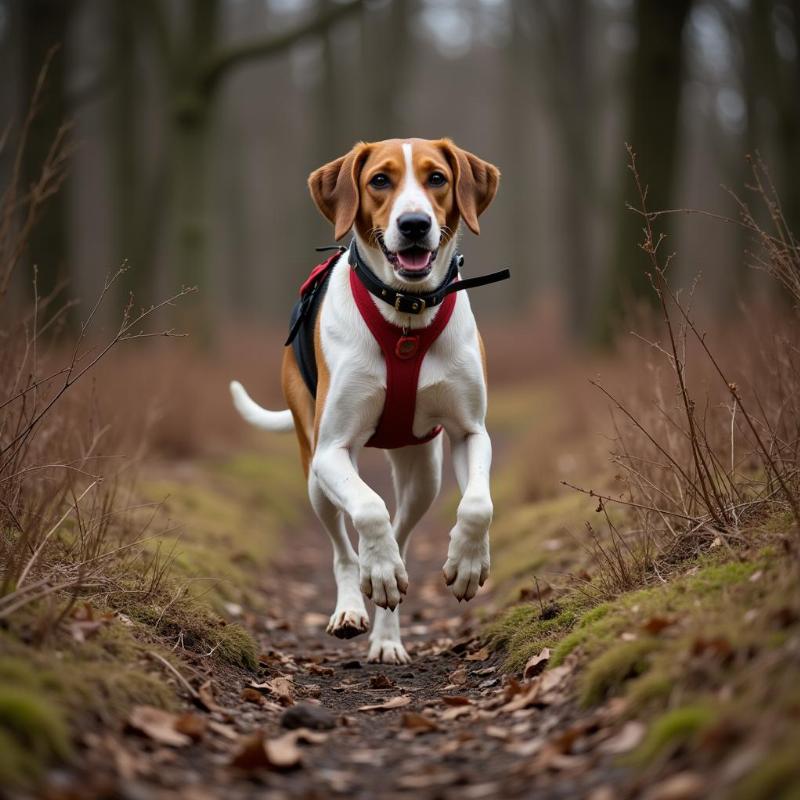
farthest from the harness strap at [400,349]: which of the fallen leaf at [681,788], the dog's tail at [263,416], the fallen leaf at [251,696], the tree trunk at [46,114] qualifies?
the tree trunk at [46,114]

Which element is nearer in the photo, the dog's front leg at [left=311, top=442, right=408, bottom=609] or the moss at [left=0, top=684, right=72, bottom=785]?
the moss at [left=0, top=684, right=72, bottom=785]

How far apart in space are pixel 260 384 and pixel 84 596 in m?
10.4

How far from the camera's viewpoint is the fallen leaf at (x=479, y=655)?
174 inches

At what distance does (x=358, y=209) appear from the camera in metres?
4.53

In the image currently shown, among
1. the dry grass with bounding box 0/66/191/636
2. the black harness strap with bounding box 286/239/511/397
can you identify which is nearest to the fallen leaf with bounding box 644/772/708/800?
the dry grass with bounding box 0/66/191/636

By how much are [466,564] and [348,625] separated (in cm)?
72

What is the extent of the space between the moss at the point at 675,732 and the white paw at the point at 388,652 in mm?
2231

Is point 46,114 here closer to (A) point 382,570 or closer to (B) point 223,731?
(A) point 382,570

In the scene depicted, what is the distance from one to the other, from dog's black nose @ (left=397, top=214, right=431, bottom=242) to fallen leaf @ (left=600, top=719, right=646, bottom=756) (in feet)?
6.96

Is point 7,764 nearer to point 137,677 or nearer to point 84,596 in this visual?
point 137,677

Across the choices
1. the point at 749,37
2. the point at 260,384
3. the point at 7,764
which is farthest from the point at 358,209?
the point at 749,37

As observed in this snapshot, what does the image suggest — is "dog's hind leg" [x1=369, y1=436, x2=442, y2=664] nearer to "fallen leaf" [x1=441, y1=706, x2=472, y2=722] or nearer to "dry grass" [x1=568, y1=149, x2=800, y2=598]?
"dry grass" [x1=568, y1=149, x2=800, y2=598]

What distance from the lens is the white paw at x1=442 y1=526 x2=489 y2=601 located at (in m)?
4.12

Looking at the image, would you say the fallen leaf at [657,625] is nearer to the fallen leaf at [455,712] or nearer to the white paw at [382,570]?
the fallen leaf at [455,712]
